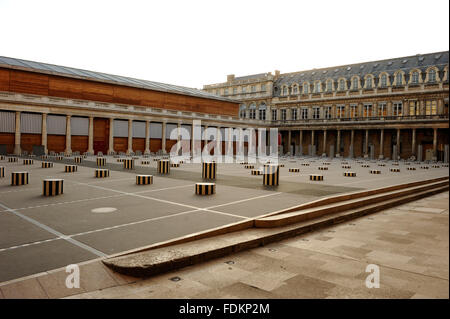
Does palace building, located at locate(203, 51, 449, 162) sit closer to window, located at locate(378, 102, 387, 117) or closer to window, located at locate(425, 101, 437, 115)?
window, located at locate(378, 102, 387, 117)

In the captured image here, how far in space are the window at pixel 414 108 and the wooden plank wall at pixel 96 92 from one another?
110 ft

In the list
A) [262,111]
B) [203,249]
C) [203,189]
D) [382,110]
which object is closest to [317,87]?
[262,111]

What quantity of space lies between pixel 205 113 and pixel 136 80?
1356 centimetres

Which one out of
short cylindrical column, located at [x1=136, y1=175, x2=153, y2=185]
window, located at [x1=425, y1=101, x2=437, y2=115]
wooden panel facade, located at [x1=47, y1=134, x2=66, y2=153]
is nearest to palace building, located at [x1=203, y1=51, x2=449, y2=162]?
window, located at [x1=425, y1=101, x2=437, y2=115]

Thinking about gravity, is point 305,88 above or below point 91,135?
above

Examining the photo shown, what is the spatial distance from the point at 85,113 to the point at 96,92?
15.2 feet

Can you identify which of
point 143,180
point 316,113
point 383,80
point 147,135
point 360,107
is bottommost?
point 143,180

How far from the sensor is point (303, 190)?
14773 millimetres

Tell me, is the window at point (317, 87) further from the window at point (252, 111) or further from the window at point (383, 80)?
the window at point (252, 111)

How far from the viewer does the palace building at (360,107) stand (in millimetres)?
55531

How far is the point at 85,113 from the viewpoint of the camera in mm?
46312

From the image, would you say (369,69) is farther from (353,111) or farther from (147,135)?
(147,135)

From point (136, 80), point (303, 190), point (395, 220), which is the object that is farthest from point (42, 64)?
point (395, 220)
